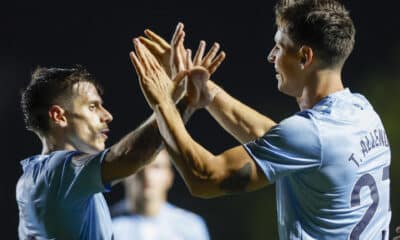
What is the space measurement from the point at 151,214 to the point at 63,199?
1.31 m

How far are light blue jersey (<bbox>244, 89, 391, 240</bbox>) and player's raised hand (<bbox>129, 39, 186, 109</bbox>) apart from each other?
1.00ft

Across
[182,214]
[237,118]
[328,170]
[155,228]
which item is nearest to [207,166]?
[328,170]

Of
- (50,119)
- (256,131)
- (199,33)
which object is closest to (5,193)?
(199,33)

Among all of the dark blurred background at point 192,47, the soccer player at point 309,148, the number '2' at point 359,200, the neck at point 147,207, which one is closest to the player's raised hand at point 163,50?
the soccer player at point 309,148

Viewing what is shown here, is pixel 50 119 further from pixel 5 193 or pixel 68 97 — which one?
pixel 5 193

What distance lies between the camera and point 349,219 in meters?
2.57

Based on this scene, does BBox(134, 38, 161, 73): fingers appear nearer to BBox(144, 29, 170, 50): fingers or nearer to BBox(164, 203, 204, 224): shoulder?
BBox(144, 29, 170, 50): fingers

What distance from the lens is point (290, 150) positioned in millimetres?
2498

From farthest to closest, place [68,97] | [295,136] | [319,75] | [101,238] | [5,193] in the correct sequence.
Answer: [5,193], [68,97], [101,238], [319,75], [295,136]

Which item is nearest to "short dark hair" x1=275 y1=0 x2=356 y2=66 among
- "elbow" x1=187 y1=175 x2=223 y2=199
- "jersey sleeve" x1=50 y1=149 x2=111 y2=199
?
"elbow" x1=187 y1=175 x2=223 y2=199

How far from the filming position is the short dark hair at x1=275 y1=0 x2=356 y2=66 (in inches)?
104

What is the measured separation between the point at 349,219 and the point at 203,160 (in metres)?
0.45

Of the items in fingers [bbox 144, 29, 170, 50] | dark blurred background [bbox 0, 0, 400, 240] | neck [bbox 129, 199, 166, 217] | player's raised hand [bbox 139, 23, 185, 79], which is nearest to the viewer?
player's raised hand [bbox 139, 23, 185, 79]

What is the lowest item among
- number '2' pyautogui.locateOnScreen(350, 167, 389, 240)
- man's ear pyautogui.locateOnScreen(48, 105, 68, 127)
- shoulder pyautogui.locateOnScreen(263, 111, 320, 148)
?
number '2' pyautogui.locateOnScreen(350, 167, 389, 240)
